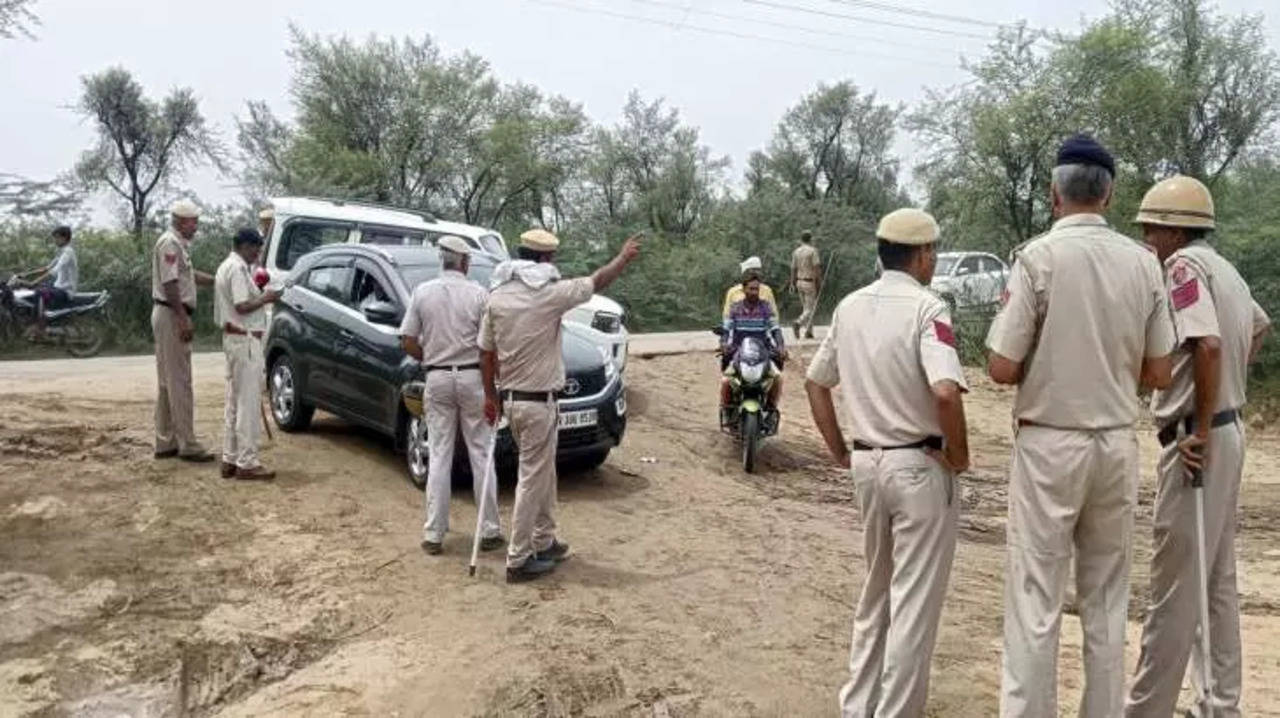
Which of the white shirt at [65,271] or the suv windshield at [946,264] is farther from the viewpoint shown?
the suv windshield at [946,264]

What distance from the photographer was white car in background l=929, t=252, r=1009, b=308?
18.1 m

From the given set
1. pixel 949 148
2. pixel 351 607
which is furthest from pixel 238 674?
pixel 949 148

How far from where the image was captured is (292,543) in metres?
6.67

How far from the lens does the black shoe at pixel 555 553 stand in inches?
247

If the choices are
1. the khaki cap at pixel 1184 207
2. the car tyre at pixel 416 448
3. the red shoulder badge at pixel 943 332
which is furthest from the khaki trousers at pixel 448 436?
the khaki cap at pixel 1184 207

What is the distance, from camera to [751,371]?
31.4 ft

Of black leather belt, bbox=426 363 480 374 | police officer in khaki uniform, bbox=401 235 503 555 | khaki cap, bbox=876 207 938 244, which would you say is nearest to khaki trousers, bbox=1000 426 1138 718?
khaki cap, bbox=876 207 938 244

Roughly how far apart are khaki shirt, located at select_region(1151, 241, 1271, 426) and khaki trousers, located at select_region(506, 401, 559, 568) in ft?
10.5

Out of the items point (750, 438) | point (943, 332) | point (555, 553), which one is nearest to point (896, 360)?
point (943, 332)

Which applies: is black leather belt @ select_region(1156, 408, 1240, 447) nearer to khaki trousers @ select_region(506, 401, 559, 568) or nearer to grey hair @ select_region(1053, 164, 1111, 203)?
grey hair @ select_region(1053, 164, 1111, 203)

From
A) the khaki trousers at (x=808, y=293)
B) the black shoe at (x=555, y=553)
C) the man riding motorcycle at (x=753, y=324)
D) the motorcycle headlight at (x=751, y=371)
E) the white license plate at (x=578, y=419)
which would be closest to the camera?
the black shoe at (x=555, y=553)

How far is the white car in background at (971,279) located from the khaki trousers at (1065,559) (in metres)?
14.0

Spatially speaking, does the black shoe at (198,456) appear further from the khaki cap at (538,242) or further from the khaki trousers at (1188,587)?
the khaki trousers at (1188,587)

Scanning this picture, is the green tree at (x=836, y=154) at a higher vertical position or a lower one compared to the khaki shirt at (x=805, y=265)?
higher
